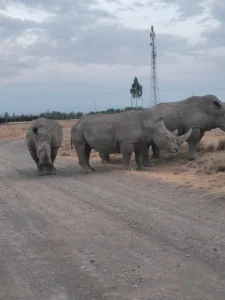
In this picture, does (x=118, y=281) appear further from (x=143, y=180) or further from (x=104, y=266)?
(x=143, y=180)

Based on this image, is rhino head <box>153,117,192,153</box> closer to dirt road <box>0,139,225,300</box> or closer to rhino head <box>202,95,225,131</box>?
rhino head <box>202,95,225,131</box>

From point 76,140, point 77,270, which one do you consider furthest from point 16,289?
point 76,140

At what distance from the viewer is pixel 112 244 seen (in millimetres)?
6668

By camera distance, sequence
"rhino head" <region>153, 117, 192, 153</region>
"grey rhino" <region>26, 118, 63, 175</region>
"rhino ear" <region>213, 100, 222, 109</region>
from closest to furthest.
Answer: "rhino head" <region>153, 117, 192, 153</region> < "grey rhino" <region>26, 118, 63, 175</region> < "rhino ear" <region>213, 100, 222, 109</region>

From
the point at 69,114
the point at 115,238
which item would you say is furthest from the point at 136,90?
the point at 115,238

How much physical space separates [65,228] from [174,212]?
1923 mm

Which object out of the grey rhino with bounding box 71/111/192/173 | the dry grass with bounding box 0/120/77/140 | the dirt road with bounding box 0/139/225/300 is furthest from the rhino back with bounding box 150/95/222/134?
the dry grass with bounding box 0/120/77/140

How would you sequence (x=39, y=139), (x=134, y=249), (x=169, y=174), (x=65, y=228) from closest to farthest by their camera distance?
(x=134, y=249) < (x=65, y=228) < (x=169, y=174) < (x=39, y=139)

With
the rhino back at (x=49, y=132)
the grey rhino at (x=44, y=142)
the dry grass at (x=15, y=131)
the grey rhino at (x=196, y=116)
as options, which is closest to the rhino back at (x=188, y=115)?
the grey rhino at (x=196, y=116)

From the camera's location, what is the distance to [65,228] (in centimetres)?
768

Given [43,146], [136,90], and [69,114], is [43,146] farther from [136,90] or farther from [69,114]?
[69,114]

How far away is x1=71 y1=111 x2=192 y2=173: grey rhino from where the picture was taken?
1438 centimetres

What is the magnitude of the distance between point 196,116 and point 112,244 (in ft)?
34.7

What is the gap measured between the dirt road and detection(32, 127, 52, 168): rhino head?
9.54 feet
